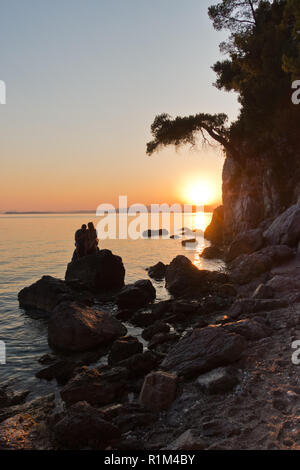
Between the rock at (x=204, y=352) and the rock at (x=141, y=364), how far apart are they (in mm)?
586

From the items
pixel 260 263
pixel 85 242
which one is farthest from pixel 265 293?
pixel 85 242

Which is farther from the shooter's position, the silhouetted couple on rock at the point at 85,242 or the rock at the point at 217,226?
the rock at the point at 217,226

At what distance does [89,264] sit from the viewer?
2242 centimetres

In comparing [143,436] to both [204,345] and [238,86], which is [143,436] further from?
[238,86]

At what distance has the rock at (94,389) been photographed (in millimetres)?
7477

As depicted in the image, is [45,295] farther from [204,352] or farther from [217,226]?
[217,226]

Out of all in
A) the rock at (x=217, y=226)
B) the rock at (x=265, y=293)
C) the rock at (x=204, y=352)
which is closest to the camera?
the rock at (x=204, y=352)

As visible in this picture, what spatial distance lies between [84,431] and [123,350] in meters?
4.24

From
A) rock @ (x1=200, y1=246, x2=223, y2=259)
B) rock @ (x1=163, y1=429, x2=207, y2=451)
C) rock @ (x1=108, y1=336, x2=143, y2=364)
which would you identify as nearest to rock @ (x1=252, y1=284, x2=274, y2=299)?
rock @ (x1=108, y1=336, x2=143, y2=364)

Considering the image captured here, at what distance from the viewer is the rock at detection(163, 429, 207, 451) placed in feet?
16.9

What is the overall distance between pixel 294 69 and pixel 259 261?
11.3 meters

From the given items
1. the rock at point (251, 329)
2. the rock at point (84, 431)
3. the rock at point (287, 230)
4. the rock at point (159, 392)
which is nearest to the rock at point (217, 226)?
the rock at point (287, 230)

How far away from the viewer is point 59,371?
9.62 m

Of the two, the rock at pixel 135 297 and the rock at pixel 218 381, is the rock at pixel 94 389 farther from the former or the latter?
the rock at pixel 135 297
